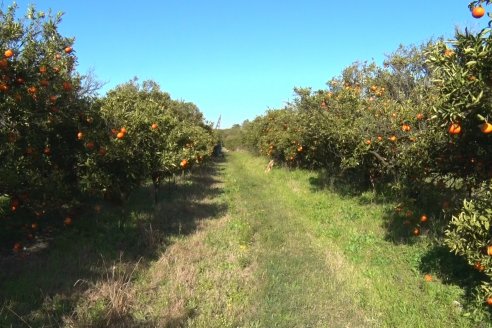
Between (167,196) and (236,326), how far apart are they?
11089mm

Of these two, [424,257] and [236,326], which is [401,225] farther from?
[236,326]

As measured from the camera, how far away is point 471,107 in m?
4.86

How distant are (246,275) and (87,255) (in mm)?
3428

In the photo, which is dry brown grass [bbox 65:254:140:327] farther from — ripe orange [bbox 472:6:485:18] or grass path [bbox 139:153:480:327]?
ripe orange [bbox 472:6:485:18]

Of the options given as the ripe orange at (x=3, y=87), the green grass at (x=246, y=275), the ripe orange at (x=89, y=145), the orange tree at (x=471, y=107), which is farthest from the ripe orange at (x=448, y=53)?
the ripe orange at (x=89, y=145)

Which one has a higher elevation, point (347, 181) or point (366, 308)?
point (347, 181)

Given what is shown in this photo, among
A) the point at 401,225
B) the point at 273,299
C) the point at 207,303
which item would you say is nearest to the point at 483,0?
the point at 273,299

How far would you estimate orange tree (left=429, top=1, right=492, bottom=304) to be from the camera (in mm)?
4555

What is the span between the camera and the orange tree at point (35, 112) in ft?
22.5

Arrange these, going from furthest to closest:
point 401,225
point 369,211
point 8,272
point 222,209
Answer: point 222,209
point 369,211
point 401,225
point 8,272

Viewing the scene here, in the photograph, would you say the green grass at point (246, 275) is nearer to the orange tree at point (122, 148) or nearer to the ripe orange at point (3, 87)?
the orange tree at point (122, 148)

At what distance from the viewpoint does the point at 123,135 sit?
940 centimetres

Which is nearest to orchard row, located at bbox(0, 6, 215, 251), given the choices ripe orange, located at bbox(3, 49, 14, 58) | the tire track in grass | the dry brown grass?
ripe orange, located at bbox(3, 49, 14, 58)

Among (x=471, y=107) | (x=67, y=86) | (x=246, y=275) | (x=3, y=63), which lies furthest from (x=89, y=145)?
(x=471, y=107)
